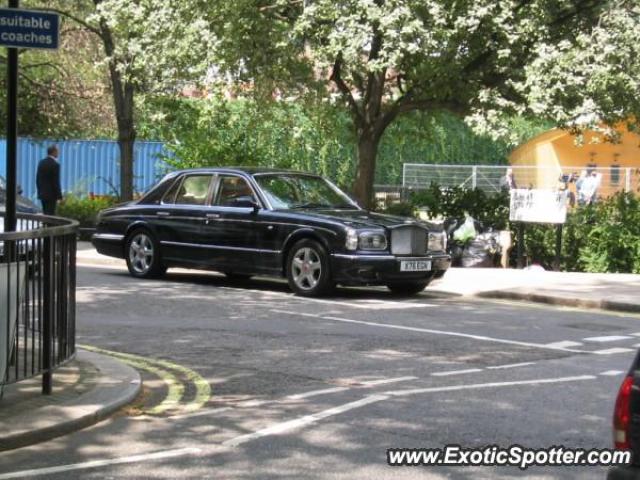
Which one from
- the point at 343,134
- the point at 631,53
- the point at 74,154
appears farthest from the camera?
the point at 74,154

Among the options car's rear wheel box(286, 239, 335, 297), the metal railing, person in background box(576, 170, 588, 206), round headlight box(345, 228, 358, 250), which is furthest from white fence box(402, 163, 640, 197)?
the metal railing

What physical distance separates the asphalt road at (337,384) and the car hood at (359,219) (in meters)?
0.98

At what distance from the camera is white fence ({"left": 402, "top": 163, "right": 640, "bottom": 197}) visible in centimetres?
2994

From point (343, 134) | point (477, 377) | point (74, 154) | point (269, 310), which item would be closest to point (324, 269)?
point (269, 310)

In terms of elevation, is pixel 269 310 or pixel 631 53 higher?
pixel 631 53

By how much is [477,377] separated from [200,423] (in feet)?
8.54

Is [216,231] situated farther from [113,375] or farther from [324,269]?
→ [113,375]

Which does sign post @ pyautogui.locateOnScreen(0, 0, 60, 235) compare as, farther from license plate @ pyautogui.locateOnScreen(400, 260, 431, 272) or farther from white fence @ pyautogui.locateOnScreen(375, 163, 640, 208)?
white fence @ pyautogui.locateOnScreen(375, 163, 640, 208)

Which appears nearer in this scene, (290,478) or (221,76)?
(290,478)

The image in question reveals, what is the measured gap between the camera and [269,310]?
1284 centimetres

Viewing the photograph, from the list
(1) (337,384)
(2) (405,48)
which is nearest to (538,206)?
(2) (405,48)

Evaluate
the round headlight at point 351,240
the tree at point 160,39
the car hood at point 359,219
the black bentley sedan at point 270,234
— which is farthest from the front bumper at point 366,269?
the tree at point 160,39

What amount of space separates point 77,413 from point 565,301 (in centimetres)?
881

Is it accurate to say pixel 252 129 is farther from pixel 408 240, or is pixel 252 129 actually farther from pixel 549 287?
pixel 408 240
